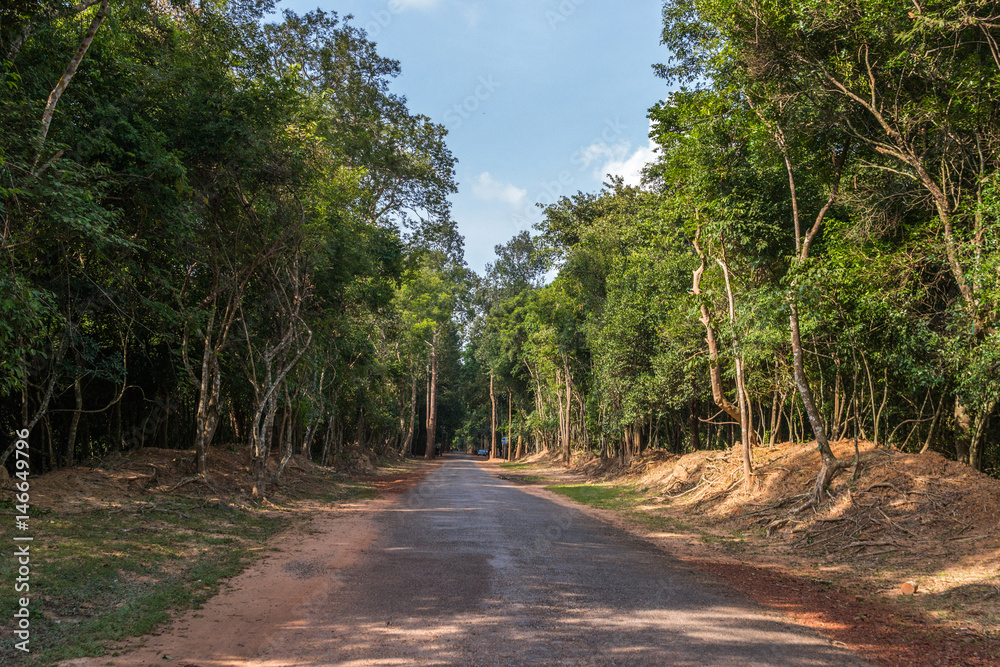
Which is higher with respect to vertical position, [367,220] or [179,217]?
[367,220]

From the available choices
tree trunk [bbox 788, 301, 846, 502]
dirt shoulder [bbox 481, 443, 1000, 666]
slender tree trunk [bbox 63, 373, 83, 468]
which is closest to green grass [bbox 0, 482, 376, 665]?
slender tree trunk [bbox 63, 373, 83, 468]

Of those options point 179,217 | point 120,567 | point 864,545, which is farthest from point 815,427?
point 179,217

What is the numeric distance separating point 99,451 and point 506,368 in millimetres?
37247

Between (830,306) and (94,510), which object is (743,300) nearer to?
(830,306)

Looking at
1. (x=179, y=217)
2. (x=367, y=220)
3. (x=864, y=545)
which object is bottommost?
(x=864, y=545)

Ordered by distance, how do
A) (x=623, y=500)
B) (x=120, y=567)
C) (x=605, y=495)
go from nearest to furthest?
(x=120, y=567) < (x=623, y=500) < (x=605, y=495)

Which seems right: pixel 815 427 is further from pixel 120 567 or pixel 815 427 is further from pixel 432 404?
pixel 432 404

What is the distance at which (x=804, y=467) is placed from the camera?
14.0m

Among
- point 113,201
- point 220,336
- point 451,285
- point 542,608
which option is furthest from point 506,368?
point 542,608

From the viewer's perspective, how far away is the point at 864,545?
965 centimetres

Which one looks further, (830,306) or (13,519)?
(830,306)

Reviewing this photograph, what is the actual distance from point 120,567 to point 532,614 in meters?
4.94

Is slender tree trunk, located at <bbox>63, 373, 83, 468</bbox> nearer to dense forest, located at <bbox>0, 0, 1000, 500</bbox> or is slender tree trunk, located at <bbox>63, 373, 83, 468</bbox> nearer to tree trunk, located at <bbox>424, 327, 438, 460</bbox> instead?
dense forest, located at <bbox>0, 0, 1000, 500</bbox>

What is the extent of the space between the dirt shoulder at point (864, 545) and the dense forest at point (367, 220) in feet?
3.63
